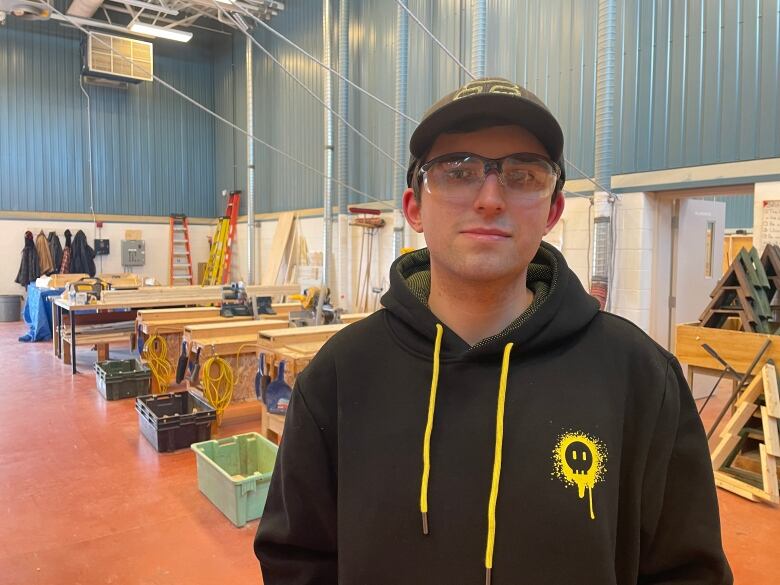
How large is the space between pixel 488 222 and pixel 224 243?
13.1m

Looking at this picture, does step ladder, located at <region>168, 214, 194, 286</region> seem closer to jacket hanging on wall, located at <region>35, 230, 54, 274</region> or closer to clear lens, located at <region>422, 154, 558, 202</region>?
jacket hanging on wall, located at <region>35, 230, 54, 274</region>

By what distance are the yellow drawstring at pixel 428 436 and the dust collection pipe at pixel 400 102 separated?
6.70 m

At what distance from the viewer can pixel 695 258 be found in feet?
18.9

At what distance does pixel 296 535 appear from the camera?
1.03m

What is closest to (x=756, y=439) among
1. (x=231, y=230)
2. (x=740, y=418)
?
(x=740, y=418)

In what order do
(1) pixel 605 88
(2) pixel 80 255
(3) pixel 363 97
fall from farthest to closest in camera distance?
(2) pixel 80 255
(3) pixel 363 97
(1) pixel 605 88

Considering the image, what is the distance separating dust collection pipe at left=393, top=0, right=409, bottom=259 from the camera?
7621 millimetres

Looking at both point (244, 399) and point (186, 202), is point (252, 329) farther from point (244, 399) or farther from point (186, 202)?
point (186, 202)

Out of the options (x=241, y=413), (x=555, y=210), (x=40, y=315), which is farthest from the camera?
(x=40, y=315)

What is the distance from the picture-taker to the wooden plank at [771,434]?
3482 mm

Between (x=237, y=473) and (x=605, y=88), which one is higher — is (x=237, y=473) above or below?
below

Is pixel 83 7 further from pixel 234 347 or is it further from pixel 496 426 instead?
pixel 496 426

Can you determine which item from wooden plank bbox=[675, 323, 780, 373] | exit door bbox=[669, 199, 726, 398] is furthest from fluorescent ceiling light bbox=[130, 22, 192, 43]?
wooden plank bbox=[675, 323, 780, 373]

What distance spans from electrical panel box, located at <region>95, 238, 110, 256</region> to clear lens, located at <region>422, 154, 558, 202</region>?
45.7 ft
